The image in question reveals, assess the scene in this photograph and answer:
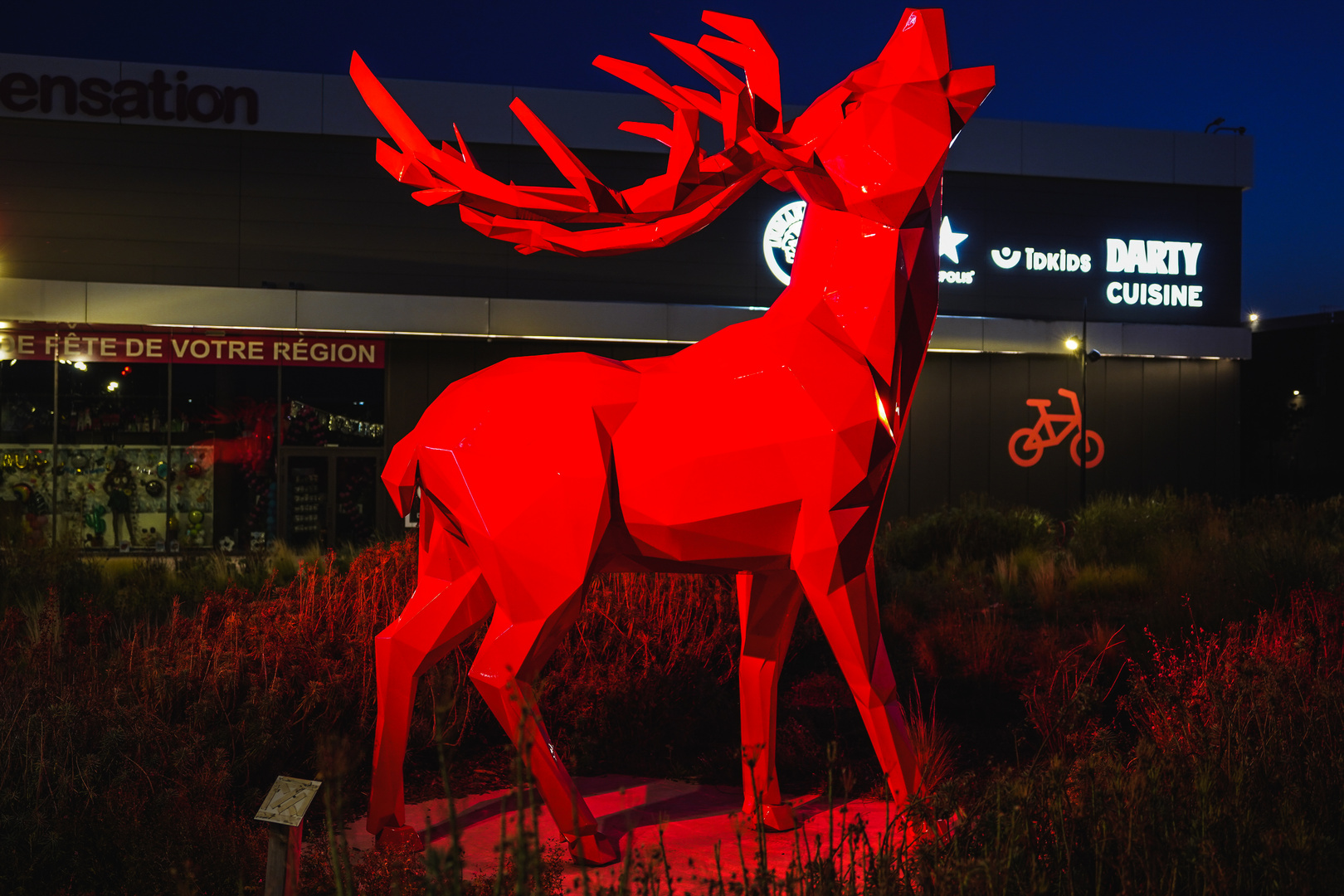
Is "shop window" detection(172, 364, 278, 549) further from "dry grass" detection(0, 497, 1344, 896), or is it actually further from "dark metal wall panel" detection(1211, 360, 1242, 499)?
"dark metal wall panel" detection(1211, 360, 1242, 499)

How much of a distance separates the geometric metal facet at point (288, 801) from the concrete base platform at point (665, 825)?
2.53 ft

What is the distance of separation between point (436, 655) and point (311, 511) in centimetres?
1600

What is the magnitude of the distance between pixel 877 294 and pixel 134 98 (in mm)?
18633

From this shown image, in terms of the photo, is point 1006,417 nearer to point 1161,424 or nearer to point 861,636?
point 1161,424

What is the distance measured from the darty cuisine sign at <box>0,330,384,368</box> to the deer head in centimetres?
1549

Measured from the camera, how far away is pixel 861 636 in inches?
126

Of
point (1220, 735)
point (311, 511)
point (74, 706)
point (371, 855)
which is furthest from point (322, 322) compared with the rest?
point (1220, 735)

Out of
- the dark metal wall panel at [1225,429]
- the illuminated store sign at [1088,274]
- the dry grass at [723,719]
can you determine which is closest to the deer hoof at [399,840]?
the dry grass at [723,719]

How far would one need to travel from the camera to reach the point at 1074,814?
284 cm

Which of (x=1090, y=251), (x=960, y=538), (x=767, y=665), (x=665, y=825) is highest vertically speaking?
(x=1090, y=251)

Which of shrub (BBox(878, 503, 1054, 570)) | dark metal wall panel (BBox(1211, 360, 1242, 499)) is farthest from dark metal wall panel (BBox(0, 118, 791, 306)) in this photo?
dark metal wall panel (BBox(1211, 360, 1242, 499))

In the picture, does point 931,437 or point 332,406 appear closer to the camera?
point 332,406

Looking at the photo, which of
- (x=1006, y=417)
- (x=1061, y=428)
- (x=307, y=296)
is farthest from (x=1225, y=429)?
(x=307, y=296)

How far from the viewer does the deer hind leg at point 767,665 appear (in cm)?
378
